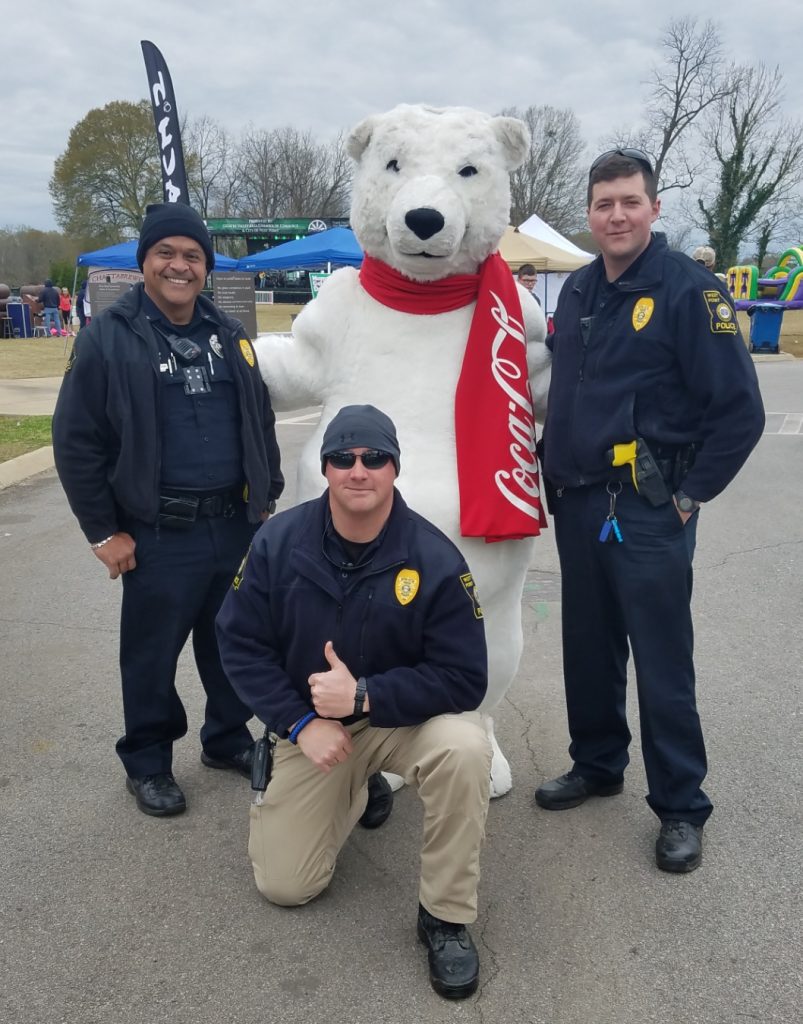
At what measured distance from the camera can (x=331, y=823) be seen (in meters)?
2.41

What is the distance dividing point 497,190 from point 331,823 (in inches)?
80.1

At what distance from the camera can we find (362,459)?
2.20 metres

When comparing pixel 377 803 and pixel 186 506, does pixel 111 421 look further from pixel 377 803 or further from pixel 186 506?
pixel 377 803

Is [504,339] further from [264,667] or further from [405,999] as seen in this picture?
[405,999]

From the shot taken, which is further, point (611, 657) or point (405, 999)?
point (611, 657)

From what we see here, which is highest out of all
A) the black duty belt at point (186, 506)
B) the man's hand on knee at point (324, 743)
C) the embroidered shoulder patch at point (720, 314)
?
the embroidered shoulder patch at point (720, 314)

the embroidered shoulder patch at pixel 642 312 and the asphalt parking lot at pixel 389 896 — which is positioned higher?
the embroidered shoulder patch at pixel 642 312

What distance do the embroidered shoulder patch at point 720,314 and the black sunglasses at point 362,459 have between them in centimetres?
100

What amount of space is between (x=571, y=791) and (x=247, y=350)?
6.03ft

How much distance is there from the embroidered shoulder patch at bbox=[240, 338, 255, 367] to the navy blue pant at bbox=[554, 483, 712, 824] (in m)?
1.11

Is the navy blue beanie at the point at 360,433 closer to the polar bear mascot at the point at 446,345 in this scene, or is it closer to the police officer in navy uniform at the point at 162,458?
the polar bear mascot at the point at 446,345

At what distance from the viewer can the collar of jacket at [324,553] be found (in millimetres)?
2244

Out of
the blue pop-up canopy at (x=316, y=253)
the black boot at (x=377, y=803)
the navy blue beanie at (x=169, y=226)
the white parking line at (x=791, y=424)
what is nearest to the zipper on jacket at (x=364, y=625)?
the black boot at (x=377, y=803)

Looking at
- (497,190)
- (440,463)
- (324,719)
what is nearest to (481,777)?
(324,719)
